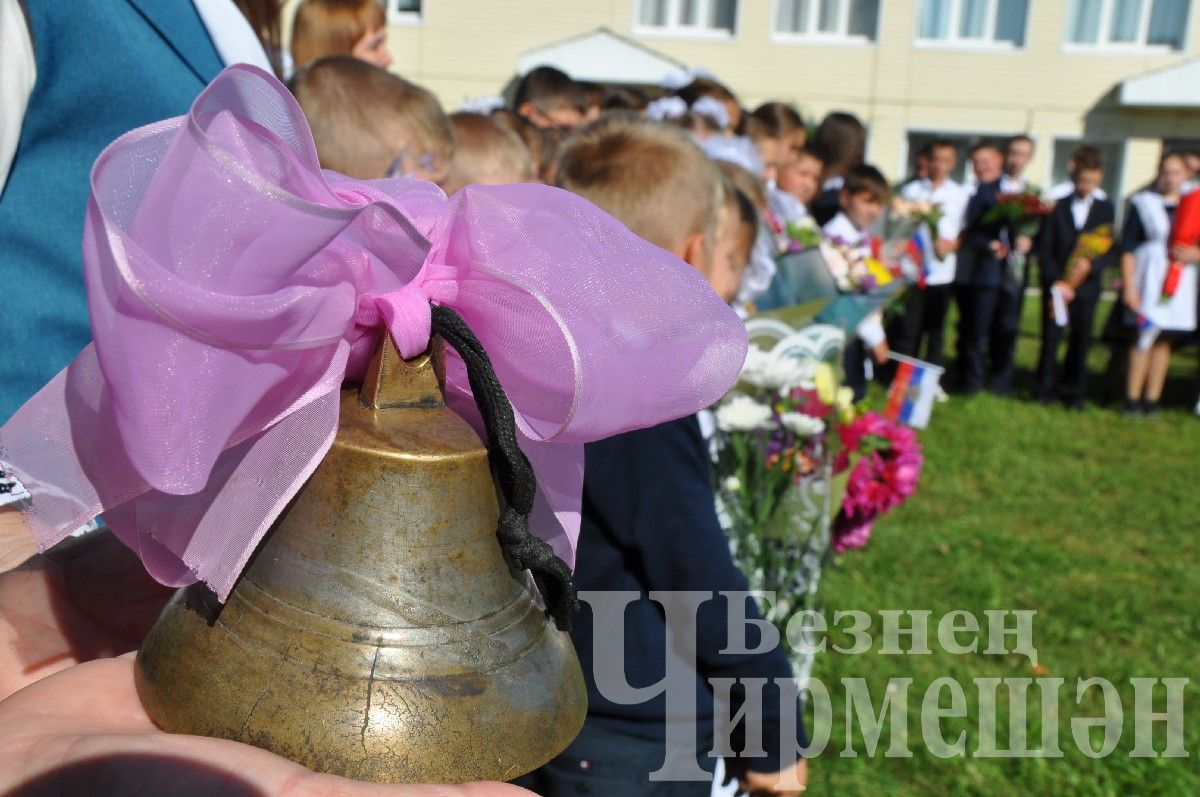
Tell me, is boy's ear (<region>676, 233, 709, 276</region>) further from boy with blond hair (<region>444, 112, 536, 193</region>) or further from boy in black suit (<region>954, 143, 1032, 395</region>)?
boy in black suit (<region>954, 143, 1032, 395</region>)

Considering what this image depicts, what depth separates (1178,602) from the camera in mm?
5812

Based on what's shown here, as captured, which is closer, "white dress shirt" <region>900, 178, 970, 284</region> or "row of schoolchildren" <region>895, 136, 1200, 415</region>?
"row of schoolchildren" <region>895, 136, 1200, 415</region>

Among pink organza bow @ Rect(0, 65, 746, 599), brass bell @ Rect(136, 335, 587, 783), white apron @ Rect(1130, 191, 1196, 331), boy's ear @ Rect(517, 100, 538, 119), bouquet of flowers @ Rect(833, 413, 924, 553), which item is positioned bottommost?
white apron @ Rect(1130, 191, 1196, 331)

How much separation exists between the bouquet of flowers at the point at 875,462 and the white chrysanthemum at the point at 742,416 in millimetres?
577

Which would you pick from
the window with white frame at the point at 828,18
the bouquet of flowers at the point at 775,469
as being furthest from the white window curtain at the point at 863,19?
the bouquet of flowers at the point at 775,469

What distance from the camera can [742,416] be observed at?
3645 millimetres

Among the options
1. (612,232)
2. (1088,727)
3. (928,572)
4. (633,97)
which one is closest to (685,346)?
(612,232)

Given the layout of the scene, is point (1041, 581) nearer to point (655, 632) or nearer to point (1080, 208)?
point (655, 632)

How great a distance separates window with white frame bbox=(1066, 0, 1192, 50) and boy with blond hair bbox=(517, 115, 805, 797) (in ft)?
80.3

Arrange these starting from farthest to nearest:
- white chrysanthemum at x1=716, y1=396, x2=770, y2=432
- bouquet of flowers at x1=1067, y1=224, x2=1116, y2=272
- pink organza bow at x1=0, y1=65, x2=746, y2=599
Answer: bouquet of flowers at x1=1067, y1=224, x2=1116, y2=272, white chrysanthemum at x1=716, y1=396, x2=770, y2=432, pink organza bow at x1=0, y1=65, x2=746, y2=599

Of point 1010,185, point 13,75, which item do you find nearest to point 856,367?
point 1010,185

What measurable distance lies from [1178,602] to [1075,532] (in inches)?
45.6

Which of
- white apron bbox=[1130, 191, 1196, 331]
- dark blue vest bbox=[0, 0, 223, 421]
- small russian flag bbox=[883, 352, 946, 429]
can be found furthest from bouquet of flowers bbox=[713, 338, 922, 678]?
white apron bbox=[1130, 191, 1196, 331]

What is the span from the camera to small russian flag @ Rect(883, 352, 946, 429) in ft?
18.0
